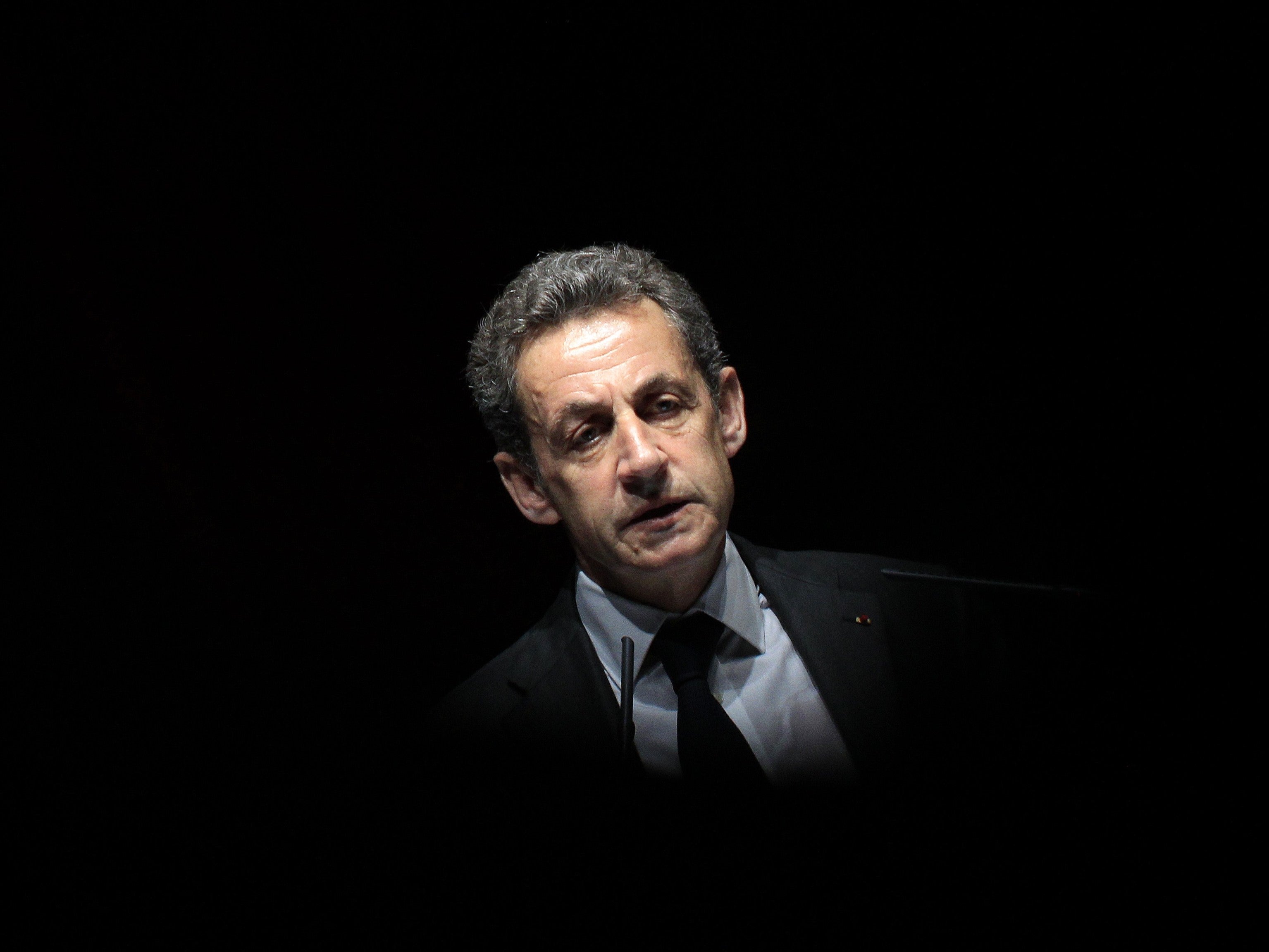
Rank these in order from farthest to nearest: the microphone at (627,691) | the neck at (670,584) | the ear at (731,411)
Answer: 1. the ear at (731,411)
2. the neck at (670,584)
3. the microphone at (627,691)

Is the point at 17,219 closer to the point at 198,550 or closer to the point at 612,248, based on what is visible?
the point at 198,550

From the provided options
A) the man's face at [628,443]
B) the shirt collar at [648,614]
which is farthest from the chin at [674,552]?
the shirt collar at [648,614]

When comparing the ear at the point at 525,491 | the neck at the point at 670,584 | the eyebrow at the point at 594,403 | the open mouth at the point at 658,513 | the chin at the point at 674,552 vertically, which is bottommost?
the neck at the point at 670,584

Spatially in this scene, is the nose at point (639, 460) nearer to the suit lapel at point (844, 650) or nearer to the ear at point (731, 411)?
the ear at point (731, 411)

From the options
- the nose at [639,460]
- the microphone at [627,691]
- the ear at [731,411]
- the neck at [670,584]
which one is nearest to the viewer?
the microphone at [627,691]

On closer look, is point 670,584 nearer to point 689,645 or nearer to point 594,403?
point 689,645

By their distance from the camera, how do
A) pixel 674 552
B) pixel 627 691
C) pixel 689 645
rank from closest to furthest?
pixel 627 691, pixel 674 552, pixel 689 645

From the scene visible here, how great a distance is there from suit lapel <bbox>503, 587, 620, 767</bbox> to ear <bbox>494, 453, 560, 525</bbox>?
204 mm

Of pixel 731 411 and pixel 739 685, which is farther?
pixel 731 411

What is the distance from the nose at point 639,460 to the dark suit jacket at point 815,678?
336 millimetres

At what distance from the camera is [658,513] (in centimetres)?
121

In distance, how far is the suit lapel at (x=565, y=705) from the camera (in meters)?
1.23

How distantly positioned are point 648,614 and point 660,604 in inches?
1.4

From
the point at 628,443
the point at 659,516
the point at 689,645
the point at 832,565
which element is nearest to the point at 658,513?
the point at 659,516
